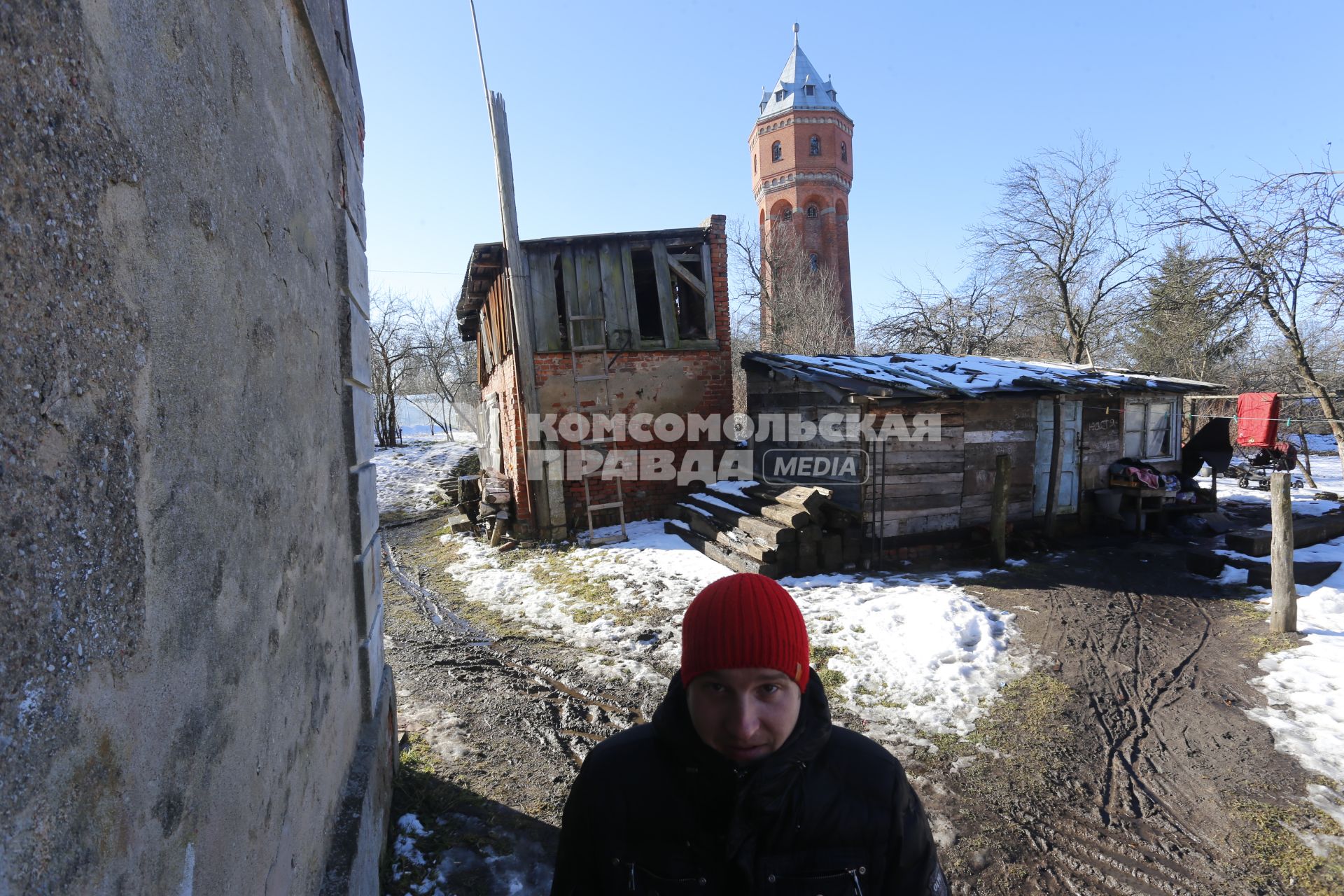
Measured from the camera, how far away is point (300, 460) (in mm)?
2193

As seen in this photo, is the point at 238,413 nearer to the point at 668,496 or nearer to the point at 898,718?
the point at 898,718

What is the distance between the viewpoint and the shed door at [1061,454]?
422 inches

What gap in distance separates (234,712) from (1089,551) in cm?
1144

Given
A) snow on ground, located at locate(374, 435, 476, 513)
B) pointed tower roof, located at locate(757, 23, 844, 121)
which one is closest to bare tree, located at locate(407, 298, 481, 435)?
snow on ground, located at locate(374, 435, 476, 513)

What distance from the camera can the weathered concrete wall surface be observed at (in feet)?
2.44

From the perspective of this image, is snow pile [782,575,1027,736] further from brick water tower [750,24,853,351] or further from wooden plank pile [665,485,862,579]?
brick water tower [750,24,853,351]

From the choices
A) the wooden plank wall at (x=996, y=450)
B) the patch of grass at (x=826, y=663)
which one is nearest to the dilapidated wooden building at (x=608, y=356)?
the wooden plank wall at (x=996, y=450)

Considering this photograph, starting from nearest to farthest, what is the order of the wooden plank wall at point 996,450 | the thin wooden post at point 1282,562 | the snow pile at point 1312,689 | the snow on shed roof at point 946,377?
the snow pile at point 1312,689, the thin wooden post at point 1282,562, the snow on shed roof at point 946,377, the wooden plank wall at point 996,450

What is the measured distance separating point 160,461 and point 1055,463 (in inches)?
480

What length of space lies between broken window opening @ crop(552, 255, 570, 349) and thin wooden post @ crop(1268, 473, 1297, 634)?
939cm

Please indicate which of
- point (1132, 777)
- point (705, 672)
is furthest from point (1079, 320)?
point (705, 672)

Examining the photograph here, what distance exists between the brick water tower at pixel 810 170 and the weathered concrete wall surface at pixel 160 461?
33.4 m

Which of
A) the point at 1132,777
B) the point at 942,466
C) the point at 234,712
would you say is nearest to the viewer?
the point at 234,712

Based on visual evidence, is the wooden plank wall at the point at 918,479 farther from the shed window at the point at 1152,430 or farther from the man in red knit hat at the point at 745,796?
the man in red knit hat at the point at 745,796
